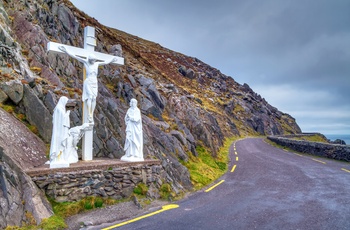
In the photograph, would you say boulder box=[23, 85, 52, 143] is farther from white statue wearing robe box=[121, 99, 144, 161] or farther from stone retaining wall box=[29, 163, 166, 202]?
stone retaining wall box=[29, 163, 166, 202]

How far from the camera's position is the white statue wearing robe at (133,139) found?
9.35 meters

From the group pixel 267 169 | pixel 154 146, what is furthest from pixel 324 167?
pixel 154 146

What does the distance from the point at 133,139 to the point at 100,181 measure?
83.6 inches

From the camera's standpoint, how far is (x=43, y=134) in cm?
952

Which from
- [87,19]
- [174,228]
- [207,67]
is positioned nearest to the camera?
[174,228]

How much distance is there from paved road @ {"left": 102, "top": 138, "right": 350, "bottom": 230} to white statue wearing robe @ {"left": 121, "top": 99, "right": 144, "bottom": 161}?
2.31 meters

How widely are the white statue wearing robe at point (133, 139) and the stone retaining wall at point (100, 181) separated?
0.49 meters

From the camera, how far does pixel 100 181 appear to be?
7.84 meters

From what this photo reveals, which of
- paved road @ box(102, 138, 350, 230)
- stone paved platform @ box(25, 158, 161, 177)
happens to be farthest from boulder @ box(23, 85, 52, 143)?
paved road @ box(102, 138, 350, 230)

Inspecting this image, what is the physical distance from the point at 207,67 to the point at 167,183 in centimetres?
7191

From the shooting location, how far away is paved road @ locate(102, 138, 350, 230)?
6.62 meters

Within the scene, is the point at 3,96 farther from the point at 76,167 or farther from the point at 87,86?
the point at 76,167

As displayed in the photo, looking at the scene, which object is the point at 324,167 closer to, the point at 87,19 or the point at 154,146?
the point at 154,146

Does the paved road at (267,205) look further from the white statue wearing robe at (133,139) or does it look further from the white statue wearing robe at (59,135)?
the white statue wearing robe at (59,135)
